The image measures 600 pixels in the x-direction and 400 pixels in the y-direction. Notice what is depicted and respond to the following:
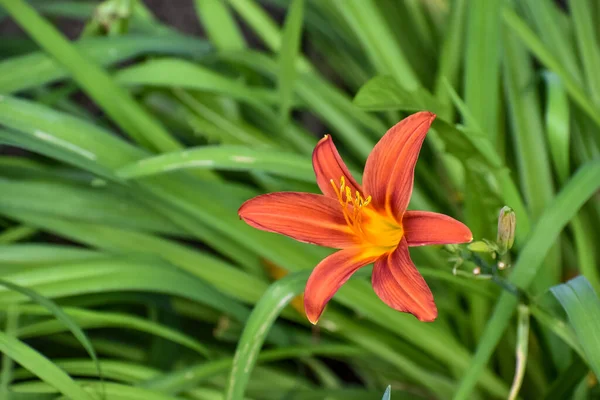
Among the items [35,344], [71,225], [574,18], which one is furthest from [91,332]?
[574,18]

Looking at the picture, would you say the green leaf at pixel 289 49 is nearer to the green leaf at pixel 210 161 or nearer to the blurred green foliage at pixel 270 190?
the blurred green foliage at pixel 270 190

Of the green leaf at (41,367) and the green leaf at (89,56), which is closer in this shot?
the green leaf at (41,367)

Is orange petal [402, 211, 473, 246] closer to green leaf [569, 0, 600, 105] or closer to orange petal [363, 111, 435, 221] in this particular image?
orange petal [363, 111, 435, 221]

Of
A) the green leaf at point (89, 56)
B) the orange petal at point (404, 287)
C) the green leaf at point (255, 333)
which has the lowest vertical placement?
the orange petal at point (404, 287)

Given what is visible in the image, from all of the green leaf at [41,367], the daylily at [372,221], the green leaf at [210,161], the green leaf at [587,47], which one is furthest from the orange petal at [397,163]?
the green leaf at [587,47]

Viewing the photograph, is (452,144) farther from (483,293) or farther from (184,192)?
(184,192)

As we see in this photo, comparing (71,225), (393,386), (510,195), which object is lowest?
(393,386)
